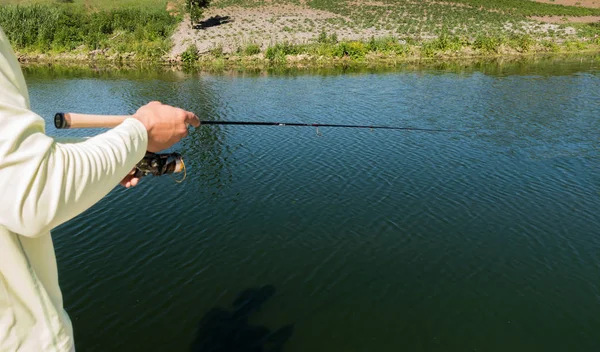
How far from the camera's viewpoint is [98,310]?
9.43 meters

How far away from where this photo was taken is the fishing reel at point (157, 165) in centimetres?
293

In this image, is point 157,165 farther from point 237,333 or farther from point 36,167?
point 237,333

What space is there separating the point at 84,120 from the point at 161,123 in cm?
93

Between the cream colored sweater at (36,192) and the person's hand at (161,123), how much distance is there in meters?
0.06

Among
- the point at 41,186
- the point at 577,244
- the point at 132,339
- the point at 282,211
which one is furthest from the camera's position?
the point at 282,211

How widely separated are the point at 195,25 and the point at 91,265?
70.0m

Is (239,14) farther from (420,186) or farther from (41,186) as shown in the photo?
(41,186)


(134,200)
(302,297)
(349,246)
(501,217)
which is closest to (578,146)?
(501,217)

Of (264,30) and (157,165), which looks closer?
(157,165)

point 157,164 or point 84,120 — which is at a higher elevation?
point 84,120

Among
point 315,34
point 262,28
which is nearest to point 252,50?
point 262,28

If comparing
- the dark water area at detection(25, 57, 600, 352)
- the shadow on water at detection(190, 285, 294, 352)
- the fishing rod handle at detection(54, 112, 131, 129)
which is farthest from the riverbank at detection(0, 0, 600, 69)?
the fishing rod handle at detection(54, 112, 131, 129)

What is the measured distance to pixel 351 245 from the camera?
11797 millimetres

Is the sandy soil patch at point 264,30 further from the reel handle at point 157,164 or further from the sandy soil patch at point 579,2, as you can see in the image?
the reel handle at point 157,164
